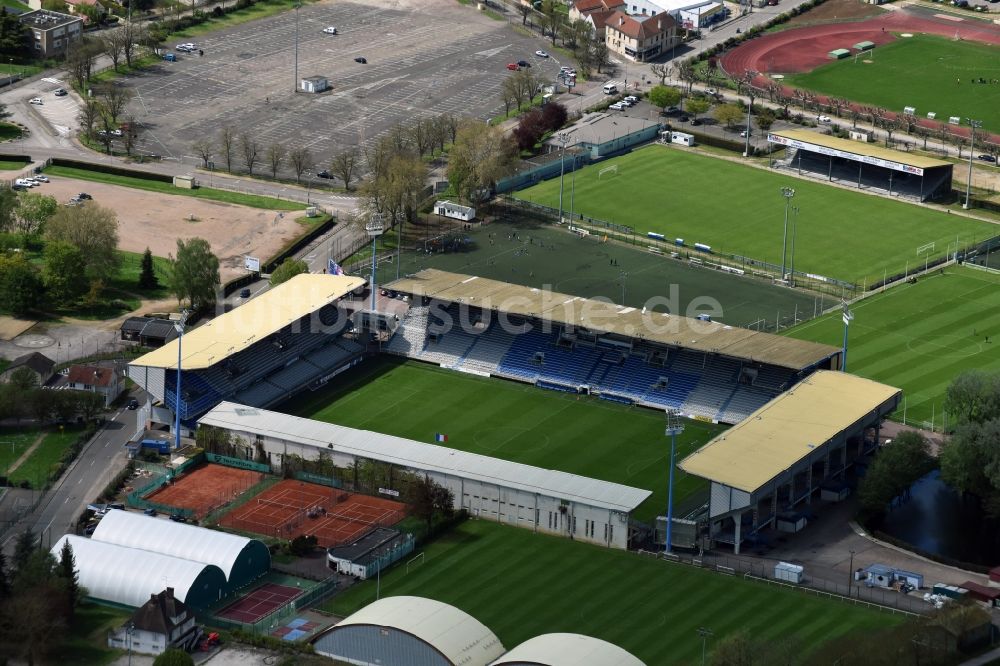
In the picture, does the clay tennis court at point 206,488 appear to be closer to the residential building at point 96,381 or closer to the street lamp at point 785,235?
the residential building at point 96,381

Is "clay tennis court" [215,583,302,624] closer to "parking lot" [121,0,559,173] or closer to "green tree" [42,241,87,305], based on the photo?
"green tree" [42,241,87,305]

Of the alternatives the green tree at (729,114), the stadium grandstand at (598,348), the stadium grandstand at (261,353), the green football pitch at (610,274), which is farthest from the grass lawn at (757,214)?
the stadium grandstand at (261,353)

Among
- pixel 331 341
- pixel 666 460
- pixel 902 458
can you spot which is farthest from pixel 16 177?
pixel 902 458

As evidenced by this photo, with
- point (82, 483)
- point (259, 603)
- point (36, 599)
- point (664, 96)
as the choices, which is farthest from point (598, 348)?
point (664, 96)

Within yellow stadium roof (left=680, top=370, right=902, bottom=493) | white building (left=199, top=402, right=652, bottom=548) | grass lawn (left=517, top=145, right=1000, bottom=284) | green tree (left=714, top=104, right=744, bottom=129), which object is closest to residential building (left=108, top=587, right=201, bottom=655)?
white building (left=199, top=402, right=652, bottom=548)

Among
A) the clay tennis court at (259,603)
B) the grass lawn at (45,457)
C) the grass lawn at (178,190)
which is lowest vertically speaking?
the grass lawn at (45,457)
